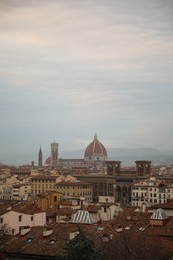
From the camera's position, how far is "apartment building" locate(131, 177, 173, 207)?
204 feet

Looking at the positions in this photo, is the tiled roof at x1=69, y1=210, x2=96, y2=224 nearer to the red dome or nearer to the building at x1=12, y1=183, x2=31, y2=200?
the building at x1=12, y1=183, x2=31, y2=200

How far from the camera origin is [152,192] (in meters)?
63.2

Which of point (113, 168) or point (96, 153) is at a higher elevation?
point (96, 153)

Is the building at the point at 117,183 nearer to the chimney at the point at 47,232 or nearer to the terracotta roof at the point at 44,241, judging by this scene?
the terracotta roof at the point at 44,241

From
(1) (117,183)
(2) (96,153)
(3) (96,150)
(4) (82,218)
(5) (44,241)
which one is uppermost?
(3) (96,150)

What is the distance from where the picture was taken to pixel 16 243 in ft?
62.1

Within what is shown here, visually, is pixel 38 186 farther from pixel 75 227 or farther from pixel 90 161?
pixel 90 161

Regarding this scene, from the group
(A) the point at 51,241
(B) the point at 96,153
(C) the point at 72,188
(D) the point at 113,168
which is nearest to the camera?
(A) the point at 51,241

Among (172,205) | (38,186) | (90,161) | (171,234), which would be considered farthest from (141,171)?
(90,161)

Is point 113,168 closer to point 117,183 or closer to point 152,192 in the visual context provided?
point 117,183

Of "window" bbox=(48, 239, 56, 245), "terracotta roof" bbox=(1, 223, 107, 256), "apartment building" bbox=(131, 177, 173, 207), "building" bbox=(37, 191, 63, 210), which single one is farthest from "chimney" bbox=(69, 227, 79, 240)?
"apartment building" bbox=(131, 177, 173, 207)

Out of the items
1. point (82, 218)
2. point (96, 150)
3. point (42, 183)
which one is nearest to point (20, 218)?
point (82, 218)

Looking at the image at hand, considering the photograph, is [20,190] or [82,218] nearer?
[82,218]

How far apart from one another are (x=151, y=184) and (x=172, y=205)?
3524cm
